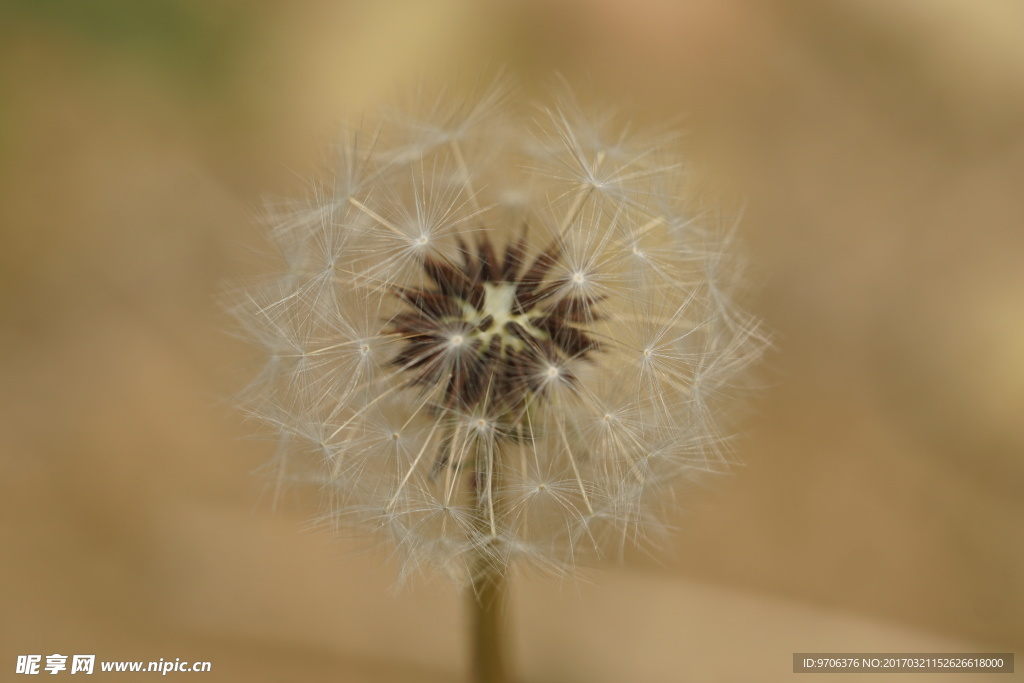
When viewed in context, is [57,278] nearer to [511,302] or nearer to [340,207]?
[340,207]

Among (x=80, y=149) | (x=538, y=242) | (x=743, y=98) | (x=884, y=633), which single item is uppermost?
(x=743, y=98)

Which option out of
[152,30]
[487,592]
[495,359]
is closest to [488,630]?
[487,592]

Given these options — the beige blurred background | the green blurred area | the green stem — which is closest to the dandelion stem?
the green stem

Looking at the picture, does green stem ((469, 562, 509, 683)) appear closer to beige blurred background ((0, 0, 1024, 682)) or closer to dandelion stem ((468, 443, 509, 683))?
dandelion stem ((468, 443, 509, 683))

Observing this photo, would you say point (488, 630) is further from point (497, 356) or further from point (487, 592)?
point (497, 356)

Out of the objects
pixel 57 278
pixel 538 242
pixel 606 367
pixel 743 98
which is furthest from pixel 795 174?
pixel 57 278

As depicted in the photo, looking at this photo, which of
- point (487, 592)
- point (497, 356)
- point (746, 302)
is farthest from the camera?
point (746, 302)

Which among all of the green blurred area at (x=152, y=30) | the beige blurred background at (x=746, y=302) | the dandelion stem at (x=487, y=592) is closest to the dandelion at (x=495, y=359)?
the dandelion stem at (x=487, y=592)
